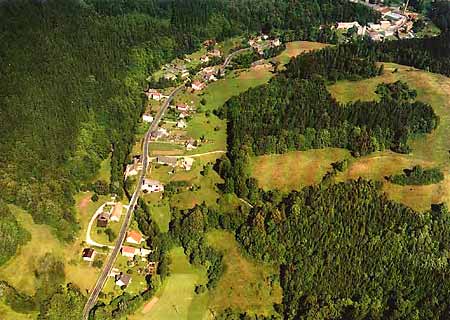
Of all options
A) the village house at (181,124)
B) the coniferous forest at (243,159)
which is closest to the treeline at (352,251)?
the coniferous forest at (243,159)

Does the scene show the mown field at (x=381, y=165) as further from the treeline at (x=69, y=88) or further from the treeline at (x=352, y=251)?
the treeline at (x=69, y=88)

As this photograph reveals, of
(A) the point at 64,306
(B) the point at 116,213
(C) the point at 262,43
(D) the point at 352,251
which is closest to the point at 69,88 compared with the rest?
(B) the point at 116,213

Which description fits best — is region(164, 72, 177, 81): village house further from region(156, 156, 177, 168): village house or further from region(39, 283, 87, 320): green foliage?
region(39, 283, 87, 320): green foliage

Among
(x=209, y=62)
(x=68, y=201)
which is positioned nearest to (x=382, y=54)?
(x=209, y=62)

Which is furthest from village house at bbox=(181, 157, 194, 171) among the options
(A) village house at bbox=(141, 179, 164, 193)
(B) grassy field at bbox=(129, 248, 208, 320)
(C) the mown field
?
(B) grassy field at bbox=(129, 248, 208, 320)

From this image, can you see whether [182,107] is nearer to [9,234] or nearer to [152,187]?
[152,187]

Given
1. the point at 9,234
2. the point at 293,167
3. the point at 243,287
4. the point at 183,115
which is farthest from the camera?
the point at 183,115

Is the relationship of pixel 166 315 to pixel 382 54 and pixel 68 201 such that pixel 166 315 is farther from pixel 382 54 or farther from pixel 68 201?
pixel 382 54
